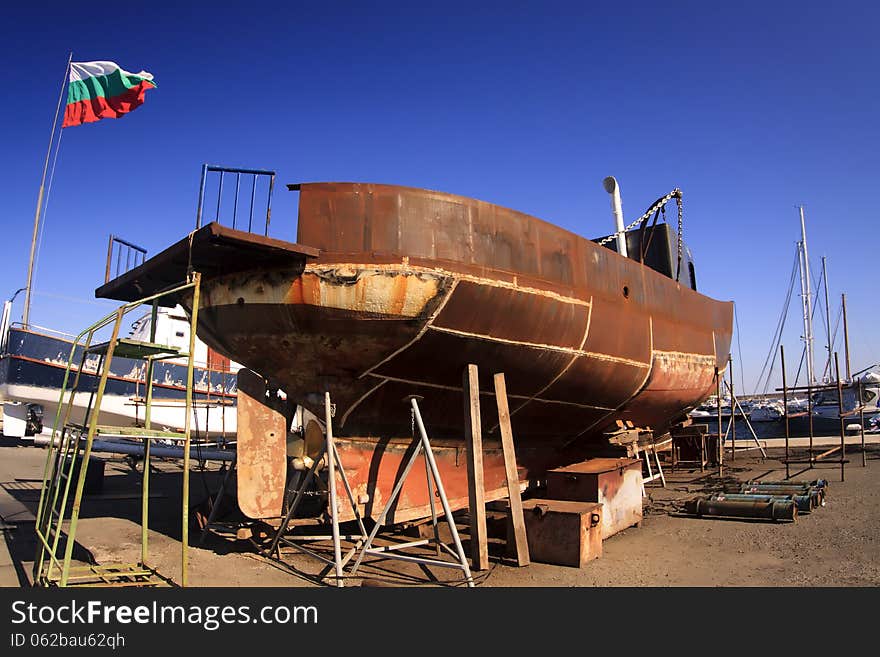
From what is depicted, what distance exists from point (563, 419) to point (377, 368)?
3.07 m

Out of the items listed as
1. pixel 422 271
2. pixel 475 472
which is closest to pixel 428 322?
pixel 422 271

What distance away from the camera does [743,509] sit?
25.0 ft

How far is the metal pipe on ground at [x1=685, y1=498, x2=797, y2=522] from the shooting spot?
7344 millimetres

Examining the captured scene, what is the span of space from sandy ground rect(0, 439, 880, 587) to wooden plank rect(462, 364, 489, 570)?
0.72 ft

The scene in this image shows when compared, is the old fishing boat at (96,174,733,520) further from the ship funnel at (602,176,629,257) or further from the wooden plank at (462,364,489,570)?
the ship funnel at (602,176,629,257)

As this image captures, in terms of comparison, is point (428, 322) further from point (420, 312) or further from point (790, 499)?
point (790, 499)

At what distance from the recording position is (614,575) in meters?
5.35

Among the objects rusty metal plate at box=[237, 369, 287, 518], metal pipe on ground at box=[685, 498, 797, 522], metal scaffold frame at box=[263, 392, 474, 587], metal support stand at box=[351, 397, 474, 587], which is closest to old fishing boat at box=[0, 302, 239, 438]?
rusty metal plate at box=[237, 369, 287, 518]

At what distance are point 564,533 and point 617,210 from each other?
7.70 m

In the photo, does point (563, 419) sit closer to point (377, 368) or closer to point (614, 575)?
A: point (614, 575)

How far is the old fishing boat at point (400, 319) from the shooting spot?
532 centimetres

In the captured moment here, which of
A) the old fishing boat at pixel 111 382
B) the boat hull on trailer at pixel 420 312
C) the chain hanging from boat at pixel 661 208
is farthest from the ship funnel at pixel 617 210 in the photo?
the old fishing boat at pixel 111 382

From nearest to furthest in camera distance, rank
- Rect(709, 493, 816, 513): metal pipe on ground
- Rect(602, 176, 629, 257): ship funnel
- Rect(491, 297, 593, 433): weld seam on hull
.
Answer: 1. Rect(491, 297, 593, 433): weld seam on hull
2. Rect(709, 493, 816, 513): metal pipe on ground
3. Rect(602, 176, 629, 257): ship funnel
